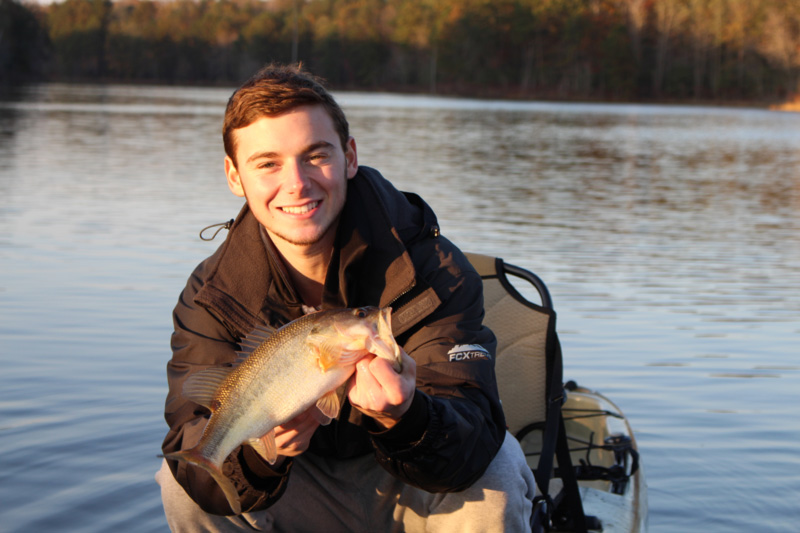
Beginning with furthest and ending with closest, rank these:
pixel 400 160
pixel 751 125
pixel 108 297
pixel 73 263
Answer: pixel 751 125 < pixel 400 160 < pixel 73 263 < pixel 108 297

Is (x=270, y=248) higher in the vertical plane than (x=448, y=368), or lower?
higher

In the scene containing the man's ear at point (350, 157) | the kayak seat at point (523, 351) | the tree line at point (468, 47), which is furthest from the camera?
the tree line at point (468, 47)

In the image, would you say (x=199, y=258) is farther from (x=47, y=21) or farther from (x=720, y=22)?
(x=47, y=21)

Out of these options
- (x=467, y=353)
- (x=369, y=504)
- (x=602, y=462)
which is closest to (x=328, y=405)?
(x=467, y=353)

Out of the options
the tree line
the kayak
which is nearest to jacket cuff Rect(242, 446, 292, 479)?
the kayak

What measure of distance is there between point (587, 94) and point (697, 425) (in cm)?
9927

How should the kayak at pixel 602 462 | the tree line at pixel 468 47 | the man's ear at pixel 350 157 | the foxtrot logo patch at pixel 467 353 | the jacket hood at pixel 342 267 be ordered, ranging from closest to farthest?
the foxtrot logo patch at pixel 467 353
the jacket hood at pixel 342 267
the man's ear at pixel 350 157
the kayak at pixel 602 462
the tree line at pixel 468 47

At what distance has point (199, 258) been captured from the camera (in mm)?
11867

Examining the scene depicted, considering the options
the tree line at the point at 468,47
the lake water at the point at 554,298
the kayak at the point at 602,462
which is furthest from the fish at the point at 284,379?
the tree line at the point at 468,47

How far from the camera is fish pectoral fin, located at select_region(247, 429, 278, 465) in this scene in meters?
2.80

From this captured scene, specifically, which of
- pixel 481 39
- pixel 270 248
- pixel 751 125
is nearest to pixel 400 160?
pixel 270 248

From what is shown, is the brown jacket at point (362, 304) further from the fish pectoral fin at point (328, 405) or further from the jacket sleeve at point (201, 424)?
the fish pectoral fin at point (328, 405)

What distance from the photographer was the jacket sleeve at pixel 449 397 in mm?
2939

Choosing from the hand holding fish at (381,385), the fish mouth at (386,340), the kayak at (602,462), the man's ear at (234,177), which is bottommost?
the kayak at (602,462)
